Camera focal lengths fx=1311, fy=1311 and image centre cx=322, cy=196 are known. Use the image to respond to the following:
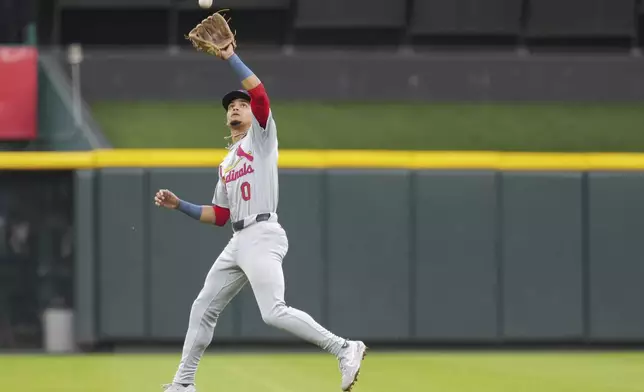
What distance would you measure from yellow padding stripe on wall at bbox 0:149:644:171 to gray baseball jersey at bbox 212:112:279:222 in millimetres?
4399

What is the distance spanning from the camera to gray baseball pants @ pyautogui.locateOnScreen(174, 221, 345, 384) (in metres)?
7.79

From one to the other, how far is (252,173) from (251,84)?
735 mm

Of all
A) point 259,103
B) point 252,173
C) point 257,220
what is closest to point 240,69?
point 259,103

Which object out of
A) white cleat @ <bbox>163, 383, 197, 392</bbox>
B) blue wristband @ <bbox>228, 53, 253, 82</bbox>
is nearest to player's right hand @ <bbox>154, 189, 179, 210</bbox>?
blue wristband @ <bbox>228, 53, 253, 82</bbox>

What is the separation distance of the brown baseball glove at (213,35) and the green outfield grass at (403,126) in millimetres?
6873

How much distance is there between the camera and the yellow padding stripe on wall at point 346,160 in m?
12.5

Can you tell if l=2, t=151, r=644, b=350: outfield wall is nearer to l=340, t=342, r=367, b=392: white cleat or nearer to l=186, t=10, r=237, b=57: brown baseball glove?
l=340, t=342, r=367, b=392: white cleat

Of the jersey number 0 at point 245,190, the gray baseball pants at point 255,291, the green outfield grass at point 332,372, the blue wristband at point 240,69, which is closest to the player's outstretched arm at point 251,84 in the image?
the blue wristband at point 240,69

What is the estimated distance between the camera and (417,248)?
12586 mm

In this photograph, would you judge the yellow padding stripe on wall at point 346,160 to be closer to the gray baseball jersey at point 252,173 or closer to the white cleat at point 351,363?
the gray baseball jersey at point 252,173

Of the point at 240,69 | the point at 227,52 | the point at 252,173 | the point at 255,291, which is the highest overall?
the point at 227,52

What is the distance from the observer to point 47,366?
431 inches

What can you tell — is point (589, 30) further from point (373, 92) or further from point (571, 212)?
point (571, 212)

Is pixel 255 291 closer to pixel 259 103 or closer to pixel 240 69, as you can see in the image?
pixel 259 103
